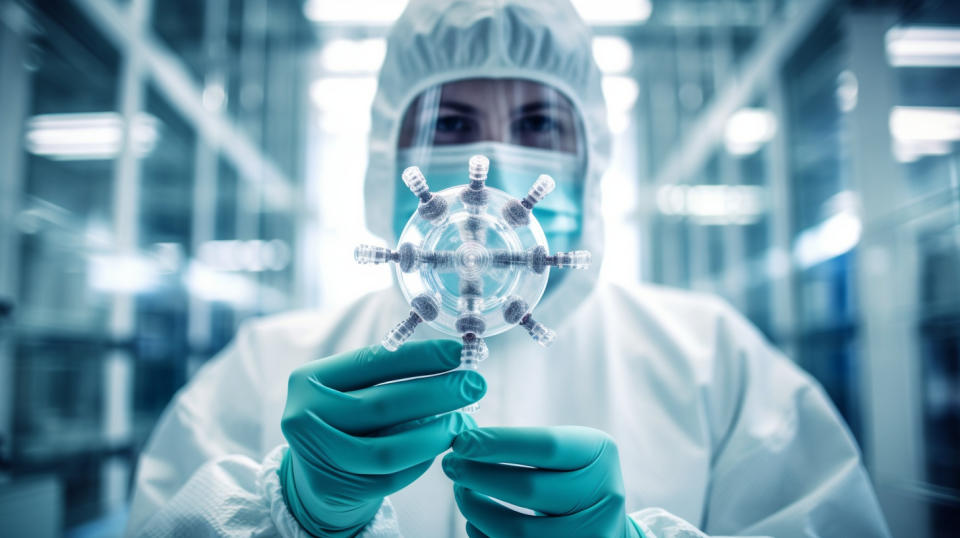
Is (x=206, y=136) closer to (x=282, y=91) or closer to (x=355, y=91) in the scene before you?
(x=282, y=91)

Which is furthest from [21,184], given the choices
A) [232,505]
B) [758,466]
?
[758,466]

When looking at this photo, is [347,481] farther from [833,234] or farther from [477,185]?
[833,234]

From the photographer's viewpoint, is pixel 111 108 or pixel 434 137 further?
pixel 111 108

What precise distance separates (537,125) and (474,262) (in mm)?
387

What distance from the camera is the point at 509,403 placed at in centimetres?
113

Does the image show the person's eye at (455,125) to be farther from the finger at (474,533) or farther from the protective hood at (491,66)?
the finger at (474,533)

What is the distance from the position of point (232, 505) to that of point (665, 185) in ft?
18.6

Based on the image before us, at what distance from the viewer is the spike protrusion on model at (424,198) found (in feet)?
A: 2.47

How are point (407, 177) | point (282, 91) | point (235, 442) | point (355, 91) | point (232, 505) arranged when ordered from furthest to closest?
point (282, 91) → point (355, 91) → point (235, 442) → point (232, 505) → point (407, 177)

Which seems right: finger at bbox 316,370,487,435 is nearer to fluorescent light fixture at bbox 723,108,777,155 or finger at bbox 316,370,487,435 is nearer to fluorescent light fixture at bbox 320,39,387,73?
fluorescent light fixture at bbox 320,39,387,73

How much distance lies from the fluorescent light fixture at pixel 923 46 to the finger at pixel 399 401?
→ 2.23m

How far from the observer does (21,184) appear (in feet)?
7.20

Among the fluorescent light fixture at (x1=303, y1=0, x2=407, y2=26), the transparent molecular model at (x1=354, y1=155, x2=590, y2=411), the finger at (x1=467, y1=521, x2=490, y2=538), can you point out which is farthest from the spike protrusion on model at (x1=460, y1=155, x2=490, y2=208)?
the fluorescent light fixture at (x1=303, y1=0, x2=407, y2=26)

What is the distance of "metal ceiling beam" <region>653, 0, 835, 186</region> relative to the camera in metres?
3.26
